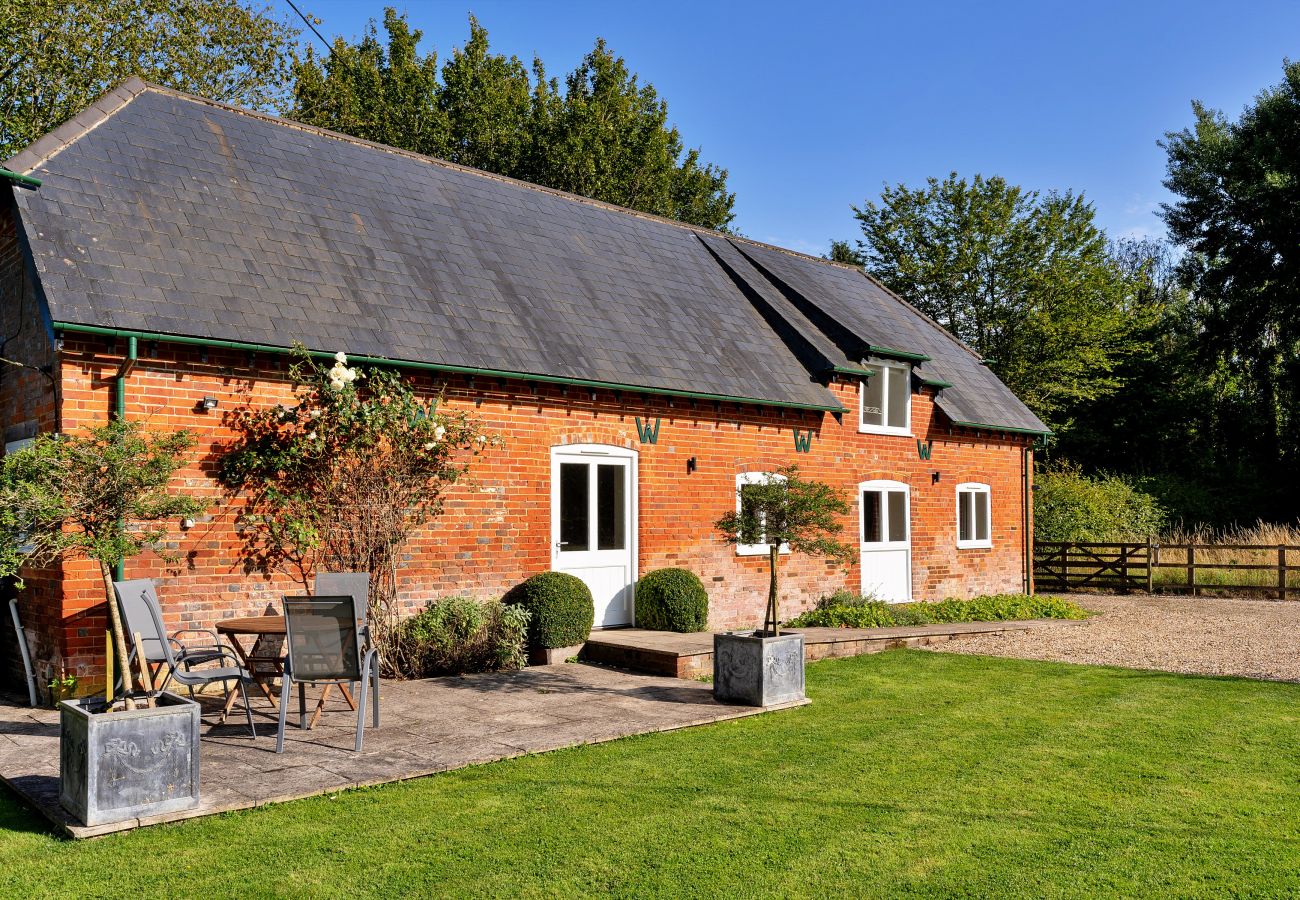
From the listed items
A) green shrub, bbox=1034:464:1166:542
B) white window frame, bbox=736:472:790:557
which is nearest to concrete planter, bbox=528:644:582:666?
white window frame, bbox=736:472:790:557

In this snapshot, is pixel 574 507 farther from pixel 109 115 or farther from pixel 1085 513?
pixel 1085 513

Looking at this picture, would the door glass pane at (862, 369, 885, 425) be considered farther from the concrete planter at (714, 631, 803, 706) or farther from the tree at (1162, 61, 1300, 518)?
the tree at (1162, 61, 1300, 518)

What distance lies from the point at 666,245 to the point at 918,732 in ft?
37.2

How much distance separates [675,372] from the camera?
13781mm

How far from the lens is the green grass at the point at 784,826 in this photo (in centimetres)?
483

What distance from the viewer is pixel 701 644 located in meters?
11.7

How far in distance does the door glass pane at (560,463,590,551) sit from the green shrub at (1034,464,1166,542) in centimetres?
1633

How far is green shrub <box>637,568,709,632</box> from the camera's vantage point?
12.8 metres

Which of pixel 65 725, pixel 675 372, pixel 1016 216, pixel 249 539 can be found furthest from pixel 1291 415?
pixel 65 725

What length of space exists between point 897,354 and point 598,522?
6.76 meters

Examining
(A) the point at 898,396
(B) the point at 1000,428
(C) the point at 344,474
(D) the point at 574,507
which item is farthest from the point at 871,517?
(C) the point at 344,474

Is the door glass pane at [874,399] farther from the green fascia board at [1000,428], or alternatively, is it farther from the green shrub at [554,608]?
the green shrub at [554,608]

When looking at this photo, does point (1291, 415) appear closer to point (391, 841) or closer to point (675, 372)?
point (675, 372)

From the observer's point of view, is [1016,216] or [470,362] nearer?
[470,362]
